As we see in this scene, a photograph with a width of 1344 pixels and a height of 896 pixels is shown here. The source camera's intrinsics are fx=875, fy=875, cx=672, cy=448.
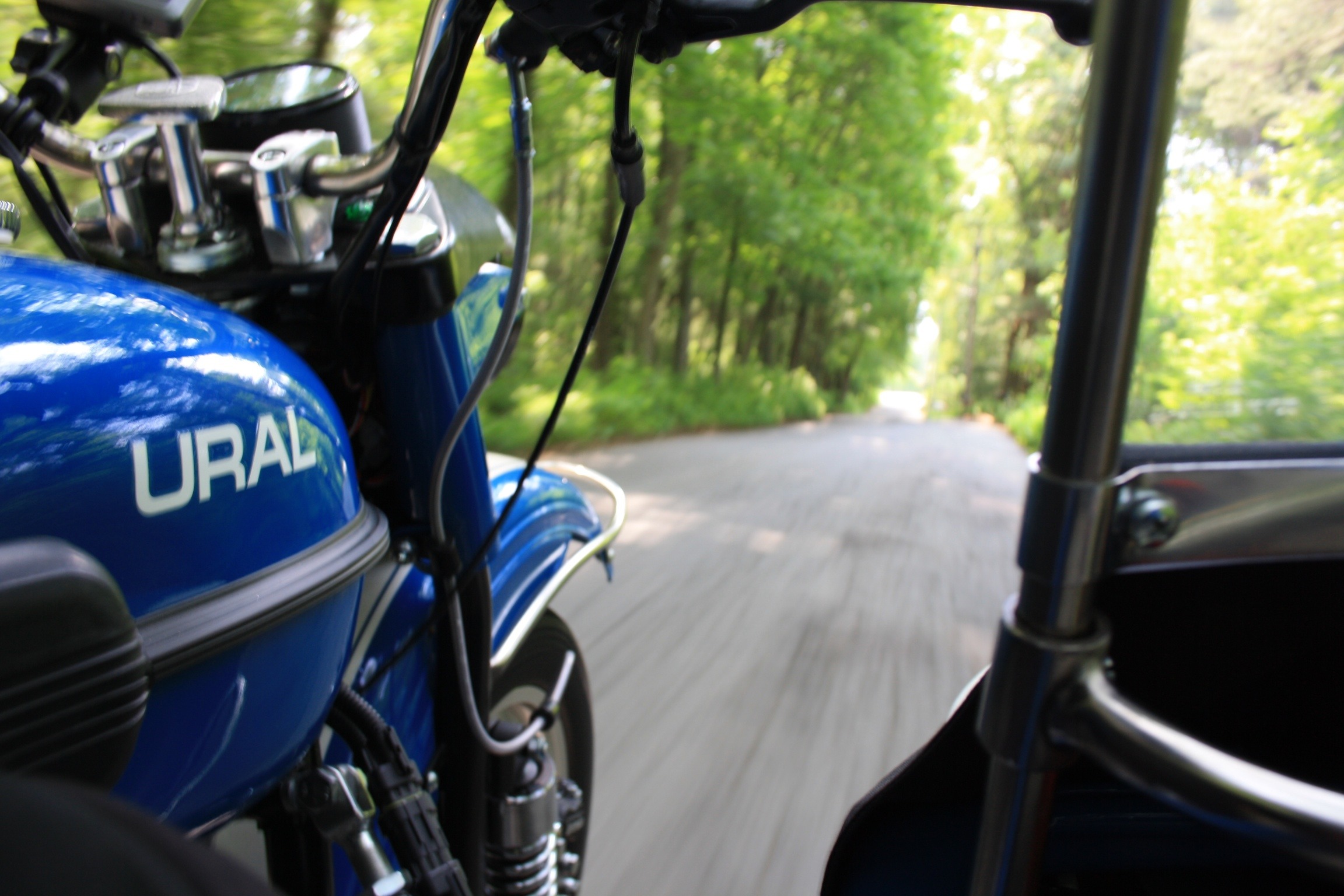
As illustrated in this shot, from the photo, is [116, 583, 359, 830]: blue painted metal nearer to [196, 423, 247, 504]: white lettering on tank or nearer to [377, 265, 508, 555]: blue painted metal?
[196, 423, 247, 504]: white lettering on tank

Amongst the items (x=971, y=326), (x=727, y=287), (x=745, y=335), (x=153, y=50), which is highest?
(x=153, y=50)

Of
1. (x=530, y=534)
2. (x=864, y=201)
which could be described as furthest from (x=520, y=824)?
(x=864, y=201)

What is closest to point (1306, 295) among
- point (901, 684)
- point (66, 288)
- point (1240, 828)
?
point (1240, 828)

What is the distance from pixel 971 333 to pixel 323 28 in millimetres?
34301

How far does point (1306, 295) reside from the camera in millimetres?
986

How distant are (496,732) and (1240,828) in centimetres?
129

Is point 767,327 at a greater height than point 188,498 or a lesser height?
lesser

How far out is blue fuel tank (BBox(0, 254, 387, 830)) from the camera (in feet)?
2.32

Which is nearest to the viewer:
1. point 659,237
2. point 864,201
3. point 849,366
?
point 659,237

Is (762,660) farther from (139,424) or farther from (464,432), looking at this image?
(139,424)

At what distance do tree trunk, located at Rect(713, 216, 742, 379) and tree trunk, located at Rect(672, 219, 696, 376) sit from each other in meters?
0.81

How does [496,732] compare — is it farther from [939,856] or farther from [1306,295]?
[1306,295]

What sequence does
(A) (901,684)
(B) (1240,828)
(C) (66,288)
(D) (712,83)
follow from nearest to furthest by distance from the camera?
(B) (1240,828) < (C) (66,288) < (A) (901,684) < (D) (712,83)

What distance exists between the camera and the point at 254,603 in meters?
0.85
